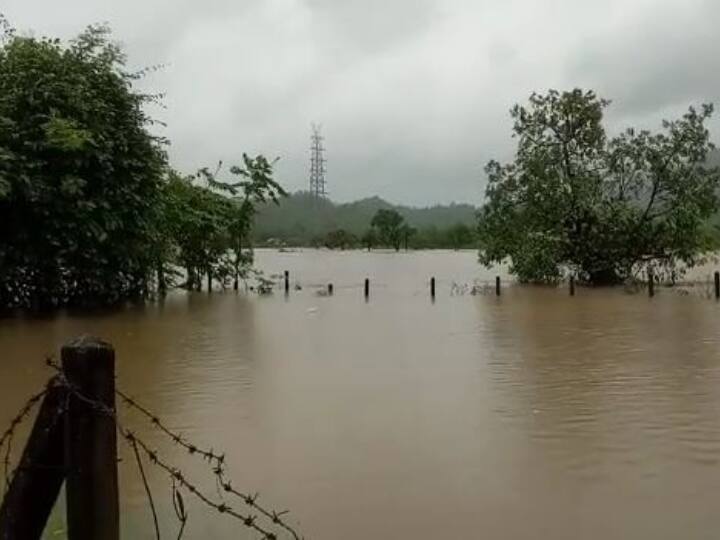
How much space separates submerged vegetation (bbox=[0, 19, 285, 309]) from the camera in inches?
716

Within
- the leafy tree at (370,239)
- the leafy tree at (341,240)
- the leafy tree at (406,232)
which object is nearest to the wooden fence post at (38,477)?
the leafy tree at (370,239)

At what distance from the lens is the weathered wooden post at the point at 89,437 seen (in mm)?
2877

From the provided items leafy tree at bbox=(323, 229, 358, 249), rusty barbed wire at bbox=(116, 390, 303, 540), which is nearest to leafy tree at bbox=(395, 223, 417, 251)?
leafy tree at bbox=(323, 229, 358, 249)

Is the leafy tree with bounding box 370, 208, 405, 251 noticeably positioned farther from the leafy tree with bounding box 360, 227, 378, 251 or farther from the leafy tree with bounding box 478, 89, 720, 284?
the leafy tree with bounding box 478, 89, 720, 284

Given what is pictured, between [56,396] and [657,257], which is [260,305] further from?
[56,396]

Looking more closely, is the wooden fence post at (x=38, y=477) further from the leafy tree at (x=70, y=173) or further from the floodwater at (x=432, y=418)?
the leafy tree at (x=70, y=173)

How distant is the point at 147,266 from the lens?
23.0m

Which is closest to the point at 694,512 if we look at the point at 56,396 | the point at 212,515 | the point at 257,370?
the point at 212,515

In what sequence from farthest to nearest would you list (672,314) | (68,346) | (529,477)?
(672,314)
(529,477)
(68,346)

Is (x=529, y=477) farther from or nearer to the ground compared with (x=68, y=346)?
nearer to the ground

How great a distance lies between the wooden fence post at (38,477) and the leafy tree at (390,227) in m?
84.4

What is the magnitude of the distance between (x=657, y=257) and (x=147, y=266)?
17.9m

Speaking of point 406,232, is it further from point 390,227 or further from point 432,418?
point 432,418

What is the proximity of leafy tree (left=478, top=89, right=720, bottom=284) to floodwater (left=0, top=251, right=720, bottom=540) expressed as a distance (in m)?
10.6
